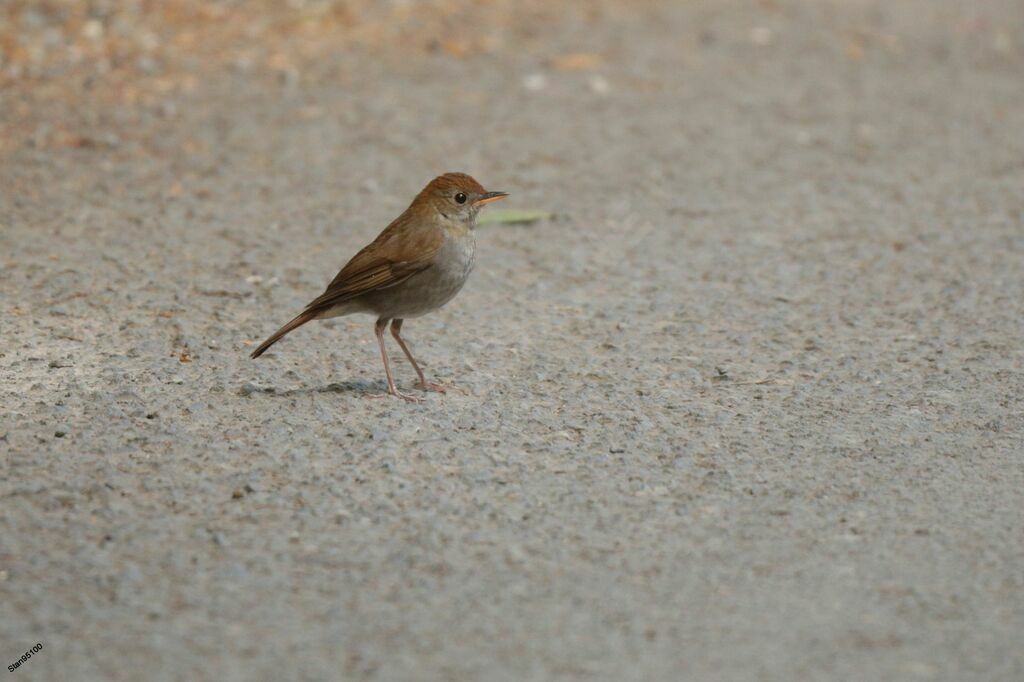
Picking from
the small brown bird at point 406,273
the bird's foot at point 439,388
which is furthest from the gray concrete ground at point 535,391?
the small brown bird at point 406,273

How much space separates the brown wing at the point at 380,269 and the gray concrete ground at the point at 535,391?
1.24 feet

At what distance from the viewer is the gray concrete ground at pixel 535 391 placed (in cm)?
362

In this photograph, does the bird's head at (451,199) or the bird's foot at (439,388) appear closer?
the bird's foot at (439,388)

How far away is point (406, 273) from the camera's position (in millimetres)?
5238

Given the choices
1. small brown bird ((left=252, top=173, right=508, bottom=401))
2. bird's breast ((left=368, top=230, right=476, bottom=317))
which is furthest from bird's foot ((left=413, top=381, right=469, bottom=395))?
bird's breast ((left=368, top=230, right=476, bottom=317))

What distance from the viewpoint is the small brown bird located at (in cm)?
523

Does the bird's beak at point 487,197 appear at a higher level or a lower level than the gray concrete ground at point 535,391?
higher

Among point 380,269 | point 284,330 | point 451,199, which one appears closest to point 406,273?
point 380,269

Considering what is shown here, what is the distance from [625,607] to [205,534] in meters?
1.32

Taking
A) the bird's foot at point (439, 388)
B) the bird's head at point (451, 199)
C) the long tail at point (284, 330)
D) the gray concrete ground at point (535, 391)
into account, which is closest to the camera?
the gray concrete ground at point (535, 391)

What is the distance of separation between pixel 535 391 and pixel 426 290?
0.60m

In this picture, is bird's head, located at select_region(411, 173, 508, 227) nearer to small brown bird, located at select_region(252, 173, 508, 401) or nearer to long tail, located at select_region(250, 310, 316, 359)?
small brown bird, located at select_region(252, 173, 508, 401)

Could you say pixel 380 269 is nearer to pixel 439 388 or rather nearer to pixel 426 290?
pixel 426 290

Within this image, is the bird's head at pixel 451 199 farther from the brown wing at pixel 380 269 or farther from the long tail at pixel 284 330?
the long tail at pixel 284 330
